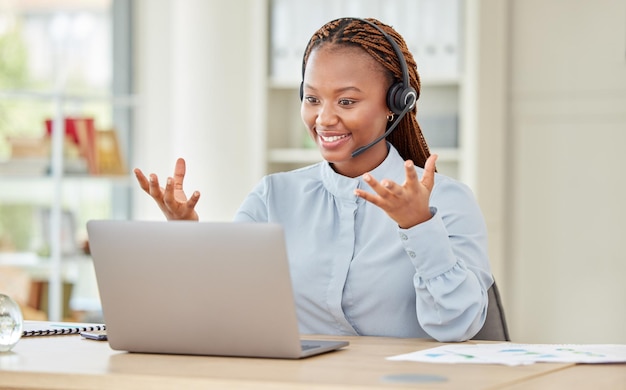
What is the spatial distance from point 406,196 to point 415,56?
8.73 feet

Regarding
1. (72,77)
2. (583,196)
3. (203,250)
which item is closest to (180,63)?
(72,77)

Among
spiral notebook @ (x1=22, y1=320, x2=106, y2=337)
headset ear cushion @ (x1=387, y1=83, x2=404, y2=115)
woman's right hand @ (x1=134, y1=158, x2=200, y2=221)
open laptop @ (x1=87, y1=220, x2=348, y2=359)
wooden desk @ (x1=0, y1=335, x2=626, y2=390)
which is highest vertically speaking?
headset ear cushion @ (x1=387, y1=83, x2=404, y2=115)

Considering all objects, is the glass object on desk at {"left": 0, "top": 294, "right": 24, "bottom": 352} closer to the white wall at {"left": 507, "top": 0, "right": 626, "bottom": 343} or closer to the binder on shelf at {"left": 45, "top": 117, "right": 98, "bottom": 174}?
the white wall at {"left": 507, "top": 0, "right": 626, "bottom": 343}

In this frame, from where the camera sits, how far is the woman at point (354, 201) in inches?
75.2

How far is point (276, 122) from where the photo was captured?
4.45 metres

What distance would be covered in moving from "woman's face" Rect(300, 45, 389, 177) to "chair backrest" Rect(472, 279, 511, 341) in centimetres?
38

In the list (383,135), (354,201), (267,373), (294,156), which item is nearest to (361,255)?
(354,201)

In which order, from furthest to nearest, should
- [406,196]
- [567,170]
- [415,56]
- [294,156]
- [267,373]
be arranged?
[294,156], [415,56], [567,170], [406,196], [267,373]

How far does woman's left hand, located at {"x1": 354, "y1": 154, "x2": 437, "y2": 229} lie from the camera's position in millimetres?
1498

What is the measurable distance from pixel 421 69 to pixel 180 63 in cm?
102

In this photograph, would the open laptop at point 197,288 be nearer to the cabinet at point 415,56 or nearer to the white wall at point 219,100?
the cabinet at point 415,56

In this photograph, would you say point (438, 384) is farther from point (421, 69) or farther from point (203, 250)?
point (421, 69)

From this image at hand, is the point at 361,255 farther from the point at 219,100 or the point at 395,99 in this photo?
the point at 219,100

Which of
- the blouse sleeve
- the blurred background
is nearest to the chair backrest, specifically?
the blouse sleeve
